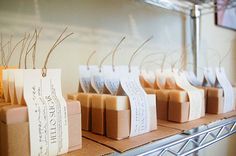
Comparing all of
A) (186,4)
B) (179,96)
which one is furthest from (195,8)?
(179,96)

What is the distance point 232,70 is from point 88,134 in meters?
1.36

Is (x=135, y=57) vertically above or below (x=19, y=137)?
above

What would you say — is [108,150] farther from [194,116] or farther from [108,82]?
[194,116]

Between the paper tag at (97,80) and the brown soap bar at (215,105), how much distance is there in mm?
384

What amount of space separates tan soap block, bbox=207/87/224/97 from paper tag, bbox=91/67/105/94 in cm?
37

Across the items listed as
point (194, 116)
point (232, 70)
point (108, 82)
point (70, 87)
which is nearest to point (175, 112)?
point (194, 116)

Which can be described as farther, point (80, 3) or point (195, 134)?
point (80, 3)

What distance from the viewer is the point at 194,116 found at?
0.65 meters

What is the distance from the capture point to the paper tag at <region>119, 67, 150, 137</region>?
0.50 meters

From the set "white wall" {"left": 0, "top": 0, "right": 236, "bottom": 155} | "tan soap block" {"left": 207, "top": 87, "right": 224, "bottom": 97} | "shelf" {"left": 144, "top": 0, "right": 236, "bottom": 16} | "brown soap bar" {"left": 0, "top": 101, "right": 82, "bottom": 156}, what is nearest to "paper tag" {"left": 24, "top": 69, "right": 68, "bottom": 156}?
"brown soap bar" {"left": 0, "top": 101, "right": 82, "bottom": 156}

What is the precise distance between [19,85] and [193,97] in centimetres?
46

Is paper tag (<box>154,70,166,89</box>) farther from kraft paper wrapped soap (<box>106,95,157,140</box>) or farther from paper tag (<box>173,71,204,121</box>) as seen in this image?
kraft paper wrapped soap (<box>106,95,157,140</box>)

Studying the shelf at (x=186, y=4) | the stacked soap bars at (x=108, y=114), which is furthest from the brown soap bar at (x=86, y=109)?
the shelf at (x=186, y=4)

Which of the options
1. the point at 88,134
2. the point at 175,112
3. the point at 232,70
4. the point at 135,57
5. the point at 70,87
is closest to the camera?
the point at 88,134
